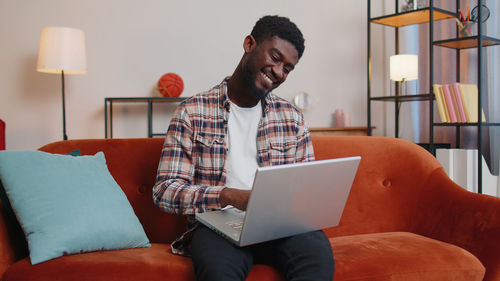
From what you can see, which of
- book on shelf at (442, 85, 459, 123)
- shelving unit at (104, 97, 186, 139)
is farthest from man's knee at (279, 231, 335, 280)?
shelving unit at (104, 97, 186, 139)

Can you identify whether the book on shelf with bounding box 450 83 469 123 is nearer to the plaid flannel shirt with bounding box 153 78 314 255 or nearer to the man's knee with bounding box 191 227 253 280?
the plaid flannel shirt with bounding box 153 78 314 255

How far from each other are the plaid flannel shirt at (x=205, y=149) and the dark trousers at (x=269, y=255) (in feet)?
0.35

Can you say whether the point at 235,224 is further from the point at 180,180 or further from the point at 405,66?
the point at 405,66

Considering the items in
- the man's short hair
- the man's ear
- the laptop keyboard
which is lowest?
the laptop keyboard

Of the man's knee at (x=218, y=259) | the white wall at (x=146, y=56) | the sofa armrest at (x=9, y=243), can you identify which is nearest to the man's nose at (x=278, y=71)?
the man's knee at (x=218, y=259)

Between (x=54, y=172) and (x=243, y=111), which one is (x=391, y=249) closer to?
(x=243, y=111)

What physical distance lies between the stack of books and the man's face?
184 cm

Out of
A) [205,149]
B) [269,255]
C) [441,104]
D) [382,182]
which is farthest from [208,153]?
[441,104]

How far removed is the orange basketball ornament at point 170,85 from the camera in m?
3.50

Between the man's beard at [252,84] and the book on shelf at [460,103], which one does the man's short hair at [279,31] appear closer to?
the man's beard at [252,84]

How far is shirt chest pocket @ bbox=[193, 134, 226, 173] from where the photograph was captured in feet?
4.38

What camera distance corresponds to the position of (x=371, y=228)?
5.32 feet

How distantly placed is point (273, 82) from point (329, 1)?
2.98 m

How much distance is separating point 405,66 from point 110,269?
2.87 m
